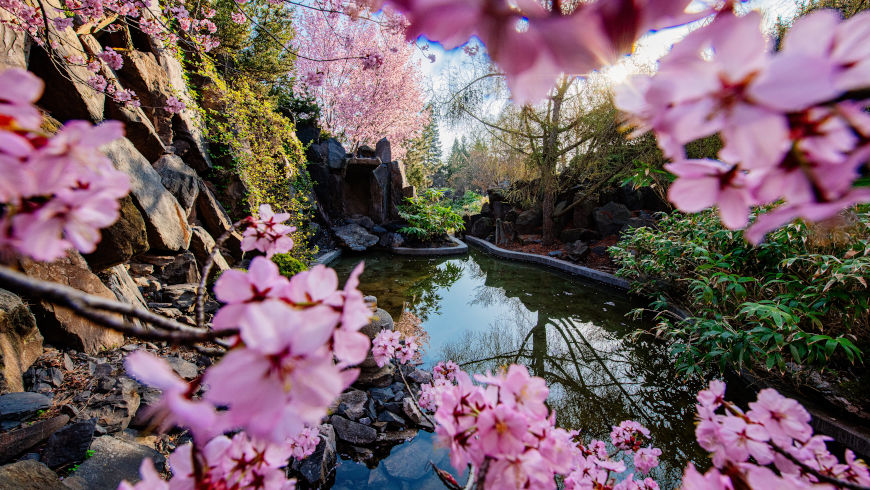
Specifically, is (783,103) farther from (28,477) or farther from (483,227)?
(483,227)

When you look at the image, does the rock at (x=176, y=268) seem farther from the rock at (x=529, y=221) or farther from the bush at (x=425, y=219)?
the rock at (x=529, y=221)

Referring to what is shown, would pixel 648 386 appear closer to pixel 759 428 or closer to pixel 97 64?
pixel 759 428

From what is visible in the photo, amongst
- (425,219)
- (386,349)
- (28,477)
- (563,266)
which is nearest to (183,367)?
(28,477)

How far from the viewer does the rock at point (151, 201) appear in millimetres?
2977

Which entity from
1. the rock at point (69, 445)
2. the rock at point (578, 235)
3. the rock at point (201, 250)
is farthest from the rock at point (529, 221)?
the rock at point (69, 445)

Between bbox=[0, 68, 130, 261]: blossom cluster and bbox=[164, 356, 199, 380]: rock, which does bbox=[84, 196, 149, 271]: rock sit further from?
bbox=[0, 68, 130, 261]: blossom cluster

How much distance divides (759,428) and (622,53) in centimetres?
71

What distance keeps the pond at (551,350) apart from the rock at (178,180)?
8.77 ft

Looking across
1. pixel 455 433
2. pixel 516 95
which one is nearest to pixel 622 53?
pixel 516 95

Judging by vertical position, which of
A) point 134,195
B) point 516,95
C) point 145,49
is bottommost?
point 134,195

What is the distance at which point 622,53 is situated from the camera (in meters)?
0.35

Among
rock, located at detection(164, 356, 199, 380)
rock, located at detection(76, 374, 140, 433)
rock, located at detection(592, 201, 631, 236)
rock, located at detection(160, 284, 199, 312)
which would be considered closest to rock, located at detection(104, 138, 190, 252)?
rock, located at detection(160, 284, 199, 312)

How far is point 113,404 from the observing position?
5.48 feet

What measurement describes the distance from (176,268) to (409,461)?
332cm
